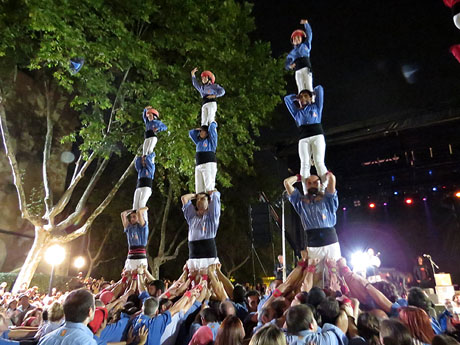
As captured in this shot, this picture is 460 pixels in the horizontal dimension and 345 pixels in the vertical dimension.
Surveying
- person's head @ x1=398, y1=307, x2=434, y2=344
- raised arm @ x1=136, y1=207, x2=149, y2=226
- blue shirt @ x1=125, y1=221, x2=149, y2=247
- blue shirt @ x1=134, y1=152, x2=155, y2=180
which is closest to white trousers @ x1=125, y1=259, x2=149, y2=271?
blue shirt @ x1=125, y1=221, x2=149, y2=247

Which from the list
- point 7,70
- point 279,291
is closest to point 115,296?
point 279,291

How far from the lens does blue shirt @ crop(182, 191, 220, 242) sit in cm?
494

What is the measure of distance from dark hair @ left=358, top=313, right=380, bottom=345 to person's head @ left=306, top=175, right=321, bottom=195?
2.00 meters

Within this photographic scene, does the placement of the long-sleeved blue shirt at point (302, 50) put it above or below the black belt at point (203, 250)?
above

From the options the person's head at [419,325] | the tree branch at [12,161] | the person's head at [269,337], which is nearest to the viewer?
the person's head at [269,337]

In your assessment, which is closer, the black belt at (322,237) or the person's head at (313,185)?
the black belt at (322,237)

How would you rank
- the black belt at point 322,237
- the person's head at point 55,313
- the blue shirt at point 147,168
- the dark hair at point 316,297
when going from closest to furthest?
1. the dark hair at point 316,297
2. the person's head at point 55,313
3. the black belt at point 322,237
4. the blue shirt at point 147,168

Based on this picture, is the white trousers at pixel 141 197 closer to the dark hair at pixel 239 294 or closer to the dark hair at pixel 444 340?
the dark hair at pixel 239 294

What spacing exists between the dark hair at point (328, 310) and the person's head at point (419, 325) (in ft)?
1.46

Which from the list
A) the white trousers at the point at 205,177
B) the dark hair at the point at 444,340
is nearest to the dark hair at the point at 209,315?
the dark hair at the point at 444,340

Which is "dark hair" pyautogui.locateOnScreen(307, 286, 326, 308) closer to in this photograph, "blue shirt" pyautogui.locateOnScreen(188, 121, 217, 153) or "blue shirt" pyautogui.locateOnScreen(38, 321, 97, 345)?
"blue shirt" pyautogui.locateOnScreen(38, 321, 97, 345)

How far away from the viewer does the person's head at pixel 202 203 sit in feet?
16.5

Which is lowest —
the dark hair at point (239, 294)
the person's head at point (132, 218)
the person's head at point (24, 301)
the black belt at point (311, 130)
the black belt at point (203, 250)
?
the person's head at point (24, 301)

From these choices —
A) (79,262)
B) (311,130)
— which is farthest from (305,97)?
(79,262)
